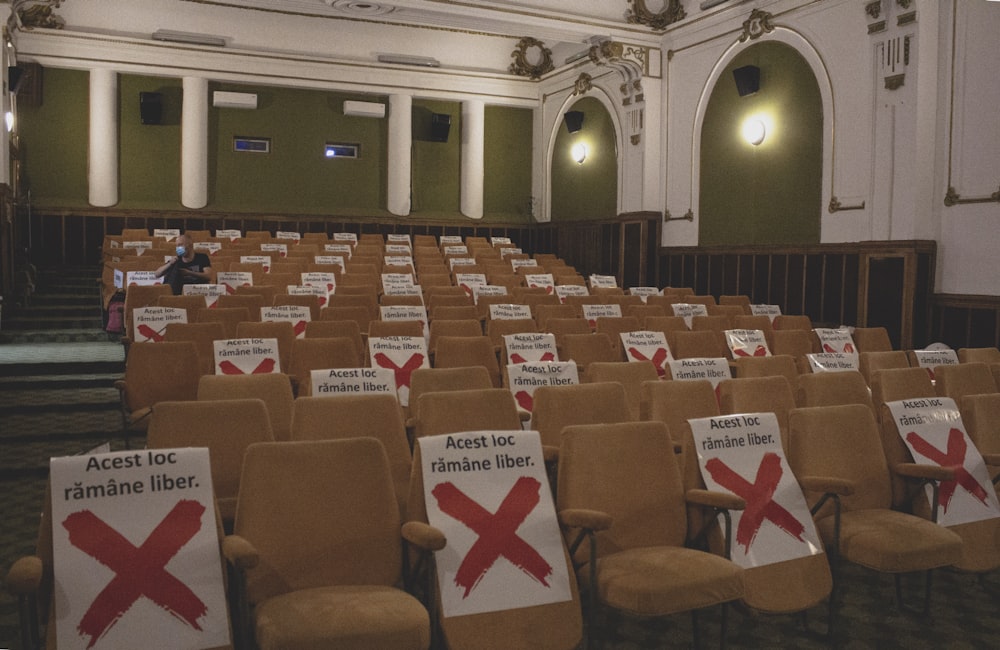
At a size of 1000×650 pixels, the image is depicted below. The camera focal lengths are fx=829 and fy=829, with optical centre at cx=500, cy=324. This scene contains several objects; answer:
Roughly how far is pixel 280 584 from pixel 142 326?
369 centimetres

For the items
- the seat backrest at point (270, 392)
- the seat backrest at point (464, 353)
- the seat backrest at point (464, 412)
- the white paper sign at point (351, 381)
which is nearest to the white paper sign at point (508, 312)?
the seat backrest at point (464, 353)

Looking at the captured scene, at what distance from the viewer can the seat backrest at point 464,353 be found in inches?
195

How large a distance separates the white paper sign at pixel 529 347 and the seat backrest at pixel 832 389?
5.36 ft

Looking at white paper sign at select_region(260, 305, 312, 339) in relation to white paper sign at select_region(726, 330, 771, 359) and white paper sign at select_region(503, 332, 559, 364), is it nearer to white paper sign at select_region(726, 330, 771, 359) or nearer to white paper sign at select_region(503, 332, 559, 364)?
white paper sign at select_region(503, 332, 559, 364)

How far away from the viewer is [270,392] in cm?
360

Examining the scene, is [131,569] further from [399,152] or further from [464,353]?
[399,152]

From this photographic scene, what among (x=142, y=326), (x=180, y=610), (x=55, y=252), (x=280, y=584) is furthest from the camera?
(x=55, y=252)

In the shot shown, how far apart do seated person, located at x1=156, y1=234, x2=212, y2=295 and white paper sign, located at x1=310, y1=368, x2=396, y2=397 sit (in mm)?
4075

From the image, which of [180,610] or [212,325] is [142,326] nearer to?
[212,325]

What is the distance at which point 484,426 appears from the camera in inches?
126

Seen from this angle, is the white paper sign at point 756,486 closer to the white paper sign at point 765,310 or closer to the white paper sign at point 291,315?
the white paper sign at point 291,315

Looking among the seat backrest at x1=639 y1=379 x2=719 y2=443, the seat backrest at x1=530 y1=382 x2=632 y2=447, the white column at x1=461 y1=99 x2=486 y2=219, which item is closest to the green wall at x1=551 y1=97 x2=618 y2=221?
the white column at x1=461 y1=99 x2=486 y2=219

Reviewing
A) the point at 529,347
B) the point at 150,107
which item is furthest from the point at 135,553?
the point at 150,107

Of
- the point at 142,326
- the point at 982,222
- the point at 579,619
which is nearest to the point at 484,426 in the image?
the point at 579,619
